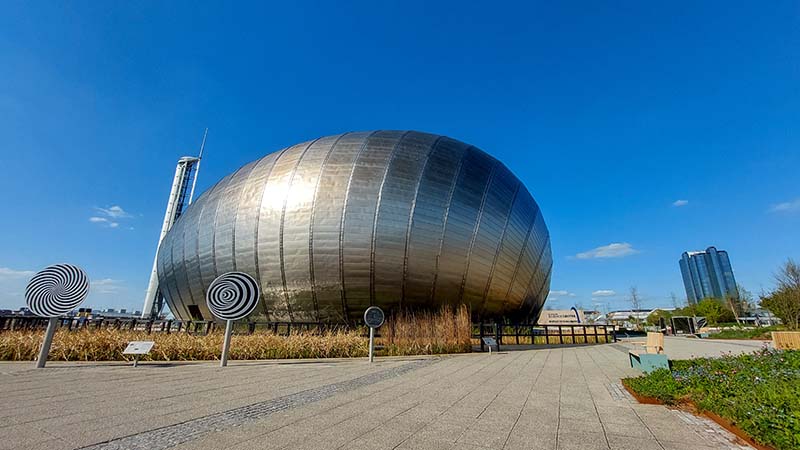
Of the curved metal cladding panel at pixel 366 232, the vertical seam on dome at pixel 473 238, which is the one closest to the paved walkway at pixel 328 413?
the curved metal cladding panel at pixel 366 232

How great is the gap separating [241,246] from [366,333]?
30.0 ft

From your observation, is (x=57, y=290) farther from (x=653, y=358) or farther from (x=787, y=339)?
(x=787, y=339)

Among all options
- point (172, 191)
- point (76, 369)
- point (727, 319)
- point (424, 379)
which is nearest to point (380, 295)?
point (424, 379)

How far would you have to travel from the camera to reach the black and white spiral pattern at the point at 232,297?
458 inches

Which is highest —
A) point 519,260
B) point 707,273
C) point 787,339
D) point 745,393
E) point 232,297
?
point 707,273

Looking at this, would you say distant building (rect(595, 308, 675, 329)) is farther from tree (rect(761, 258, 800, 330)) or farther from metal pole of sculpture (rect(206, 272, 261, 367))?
metal pole of sculpture (rect(206, 272, 261, 367))

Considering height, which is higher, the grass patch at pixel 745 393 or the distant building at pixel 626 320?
the distant building at pixel 626 320

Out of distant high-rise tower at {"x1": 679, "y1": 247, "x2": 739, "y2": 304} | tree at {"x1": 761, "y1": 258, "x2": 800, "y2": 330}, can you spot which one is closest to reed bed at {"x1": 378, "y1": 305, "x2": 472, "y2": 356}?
tree at {"x1": 761, "y1": 258, "x2": 800, "y2": 330}

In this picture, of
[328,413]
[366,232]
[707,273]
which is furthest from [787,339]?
[707,273]

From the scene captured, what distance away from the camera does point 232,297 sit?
12.0 m

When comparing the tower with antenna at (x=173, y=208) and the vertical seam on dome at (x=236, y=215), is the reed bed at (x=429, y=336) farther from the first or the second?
the tower with antenna at (x=173, y=208)

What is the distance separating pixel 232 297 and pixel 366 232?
848cm

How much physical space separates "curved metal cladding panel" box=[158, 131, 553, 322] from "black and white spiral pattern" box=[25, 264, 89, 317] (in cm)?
972

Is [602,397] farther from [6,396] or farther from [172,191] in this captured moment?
[172,191]
